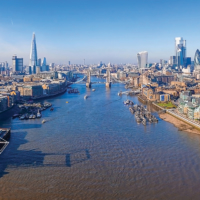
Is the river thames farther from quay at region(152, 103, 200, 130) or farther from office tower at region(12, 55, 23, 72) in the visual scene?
office tower at region(12, 55, 23, 72)

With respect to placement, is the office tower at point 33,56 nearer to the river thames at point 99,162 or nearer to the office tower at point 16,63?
the office tower at point 16,63

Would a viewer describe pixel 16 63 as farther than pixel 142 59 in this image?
No

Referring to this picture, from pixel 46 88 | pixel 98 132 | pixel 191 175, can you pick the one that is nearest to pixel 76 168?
pixel 191 175

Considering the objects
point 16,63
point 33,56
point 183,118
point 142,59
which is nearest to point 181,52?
point 142,59

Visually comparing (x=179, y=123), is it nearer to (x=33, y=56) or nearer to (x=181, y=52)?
(x=33, y=56)

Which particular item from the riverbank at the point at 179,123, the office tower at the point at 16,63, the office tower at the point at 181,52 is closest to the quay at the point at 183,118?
the riverbank at the point at 179,123

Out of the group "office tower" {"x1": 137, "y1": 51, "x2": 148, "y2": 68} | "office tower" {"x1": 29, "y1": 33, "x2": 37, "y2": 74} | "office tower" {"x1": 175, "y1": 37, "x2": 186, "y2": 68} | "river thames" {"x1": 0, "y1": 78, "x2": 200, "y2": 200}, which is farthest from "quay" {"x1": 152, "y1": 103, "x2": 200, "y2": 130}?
"office tower" {"x1": 137, "y1": 51, "x2": 148, "y2": 68}

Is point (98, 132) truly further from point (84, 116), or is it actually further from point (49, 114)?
point (49, 114)
